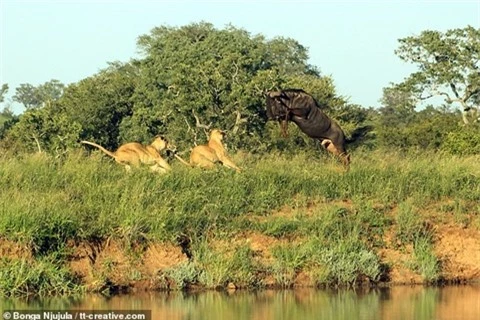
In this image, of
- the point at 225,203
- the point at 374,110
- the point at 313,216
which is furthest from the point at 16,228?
the point at 374,110

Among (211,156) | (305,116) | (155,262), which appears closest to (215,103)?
(305,116)

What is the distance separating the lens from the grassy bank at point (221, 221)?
14.2 metres

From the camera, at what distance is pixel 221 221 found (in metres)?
15.2

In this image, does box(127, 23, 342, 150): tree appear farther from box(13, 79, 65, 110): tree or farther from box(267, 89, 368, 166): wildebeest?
box(13, 79, 65, 110): tree

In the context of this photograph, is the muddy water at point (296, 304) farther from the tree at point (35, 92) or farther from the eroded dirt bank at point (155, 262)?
the tree at point (35, 92)

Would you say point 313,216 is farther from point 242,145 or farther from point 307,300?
point 242,145

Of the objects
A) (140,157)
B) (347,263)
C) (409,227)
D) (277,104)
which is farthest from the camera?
(277,104)

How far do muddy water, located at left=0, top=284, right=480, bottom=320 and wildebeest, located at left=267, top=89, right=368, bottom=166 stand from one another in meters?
4.64

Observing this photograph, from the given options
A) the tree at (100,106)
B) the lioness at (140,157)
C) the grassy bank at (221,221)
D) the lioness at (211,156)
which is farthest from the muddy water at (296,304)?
the tree at (100,106)

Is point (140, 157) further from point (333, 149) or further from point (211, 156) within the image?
point (333, 149)

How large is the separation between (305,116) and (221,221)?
13.9ft

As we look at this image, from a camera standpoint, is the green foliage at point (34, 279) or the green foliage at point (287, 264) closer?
the green foliage at point (34, 279)

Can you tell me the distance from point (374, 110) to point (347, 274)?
46698 millimetres

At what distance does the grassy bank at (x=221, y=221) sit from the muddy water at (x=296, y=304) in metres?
0.44
